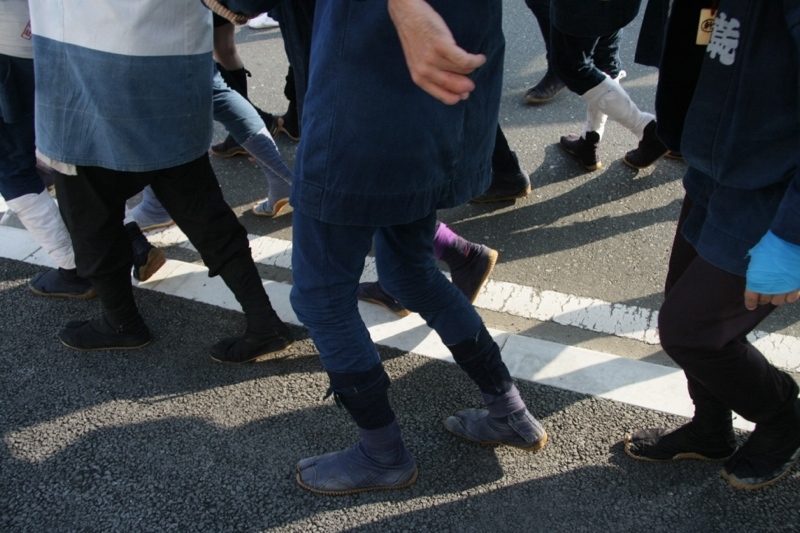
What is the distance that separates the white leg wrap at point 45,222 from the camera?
2.54 m

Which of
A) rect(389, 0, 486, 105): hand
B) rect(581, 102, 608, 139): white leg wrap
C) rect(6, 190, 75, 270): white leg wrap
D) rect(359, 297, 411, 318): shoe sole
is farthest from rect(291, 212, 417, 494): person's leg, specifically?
rect(581, 102, 608, 139): white leg wrap

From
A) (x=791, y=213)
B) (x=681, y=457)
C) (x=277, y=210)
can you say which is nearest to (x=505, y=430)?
(x=681, y=457)

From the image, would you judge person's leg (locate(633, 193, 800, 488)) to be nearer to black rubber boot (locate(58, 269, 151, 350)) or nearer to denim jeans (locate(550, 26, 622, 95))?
denim jeans (locate(550, 26, 622, 95))

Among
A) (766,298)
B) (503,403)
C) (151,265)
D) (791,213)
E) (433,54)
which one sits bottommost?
(151,265)

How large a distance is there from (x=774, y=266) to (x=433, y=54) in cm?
75

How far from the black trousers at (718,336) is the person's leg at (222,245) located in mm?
1329

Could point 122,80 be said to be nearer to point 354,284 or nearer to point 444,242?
point 354,284

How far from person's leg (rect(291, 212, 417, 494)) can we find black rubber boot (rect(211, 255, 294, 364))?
54 centimetres

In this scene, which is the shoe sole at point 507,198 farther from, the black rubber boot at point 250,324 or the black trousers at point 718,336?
the black trousers at point 718,336

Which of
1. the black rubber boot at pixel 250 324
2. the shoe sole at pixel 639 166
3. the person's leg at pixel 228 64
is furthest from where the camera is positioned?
the person's leg at pixel 228 64

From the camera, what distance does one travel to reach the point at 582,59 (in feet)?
9.38

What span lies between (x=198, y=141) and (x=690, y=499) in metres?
1.73

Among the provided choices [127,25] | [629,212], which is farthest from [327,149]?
[629,212]

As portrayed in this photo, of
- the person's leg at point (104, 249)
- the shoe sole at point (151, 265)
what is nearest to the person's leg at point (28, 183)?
the shoe sole at point (151, 265)
